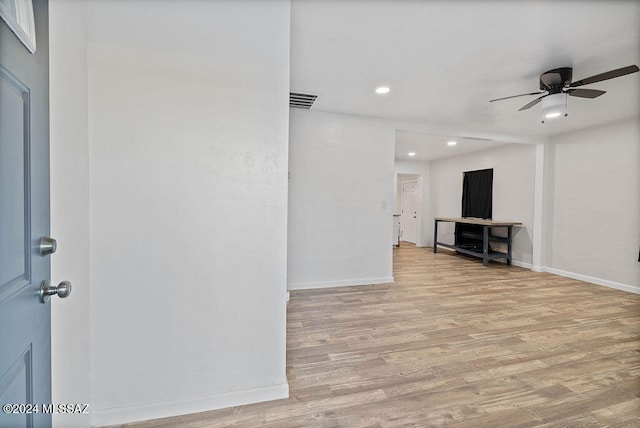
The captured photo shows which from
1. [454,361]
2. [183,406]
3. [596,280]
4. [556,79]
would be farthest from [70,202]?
[596,280]

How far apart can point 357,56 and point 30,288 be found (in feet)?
8.46

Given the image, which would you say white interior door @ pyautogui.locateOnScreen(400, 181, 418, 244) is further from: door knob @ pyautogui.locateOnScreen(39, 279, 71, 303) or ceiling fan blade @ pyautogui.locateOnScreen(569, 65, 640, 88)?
door knob @ pyautogui.locateOnScreen(39, 279, 71, 303)

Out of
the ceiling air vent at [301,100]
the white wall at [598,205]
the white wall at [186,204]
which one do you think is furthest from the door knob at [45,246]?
the white wall at [598,205]

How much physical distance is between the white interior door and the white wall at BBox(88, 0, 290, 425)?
25.2 feet

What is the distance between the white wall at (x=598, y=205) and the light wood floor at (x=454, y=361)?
0.59 metres

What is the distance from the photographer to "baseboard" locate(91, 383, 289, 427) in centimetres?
150

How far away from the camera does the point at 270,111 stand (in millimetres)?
1671

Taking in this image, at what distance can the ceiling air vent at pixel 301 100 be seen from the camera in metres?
3.34

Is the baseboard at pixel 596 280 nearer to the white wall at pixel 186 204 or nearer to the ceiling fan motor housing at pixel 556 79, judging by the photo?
the ceiling fan motor housing at pixel 556 79

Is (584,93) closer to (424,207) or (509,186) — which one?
(509,186)

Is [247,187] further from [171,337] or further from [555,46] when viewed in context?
[555,46]

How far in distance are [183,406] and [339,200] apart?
9.95 feet

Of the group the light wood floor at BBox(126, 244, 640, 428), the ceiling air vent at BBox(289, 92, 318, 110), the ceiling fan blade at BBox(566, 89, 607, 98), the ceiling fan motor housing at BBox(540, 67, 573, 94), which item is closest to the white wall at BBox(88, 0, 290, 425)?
the light wood floor at BBox(126, 244, 640, 428)

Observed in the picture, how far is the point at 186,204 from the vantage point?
5.15 feet
